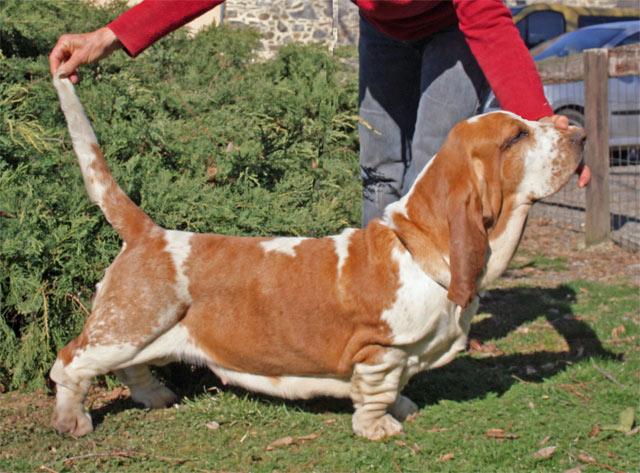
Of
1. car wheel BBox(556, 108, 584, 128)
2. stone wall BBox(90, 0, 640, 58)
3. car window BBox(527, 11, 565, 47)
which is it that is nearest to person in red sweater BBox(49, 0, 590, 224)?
car wheel BBox(556, 108, 584, 128)

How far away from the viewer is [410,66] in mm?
4879

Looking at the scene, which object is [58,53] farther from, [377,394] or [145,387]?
[377,394]

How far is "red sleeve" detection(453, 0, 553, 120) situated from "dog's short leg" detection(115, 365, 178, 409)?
7.22 ft

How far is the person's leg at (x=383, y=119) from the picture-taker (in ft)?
16.1

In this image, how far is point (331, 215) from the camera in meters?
5.35

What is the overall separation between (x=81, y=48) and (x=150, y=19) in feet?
1.13

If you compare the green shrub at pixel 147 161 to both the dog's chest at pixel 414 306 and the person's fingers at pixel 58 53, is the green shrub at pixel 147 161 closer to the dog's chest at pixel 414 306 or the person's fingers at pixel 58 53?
the person's fingers at pixel 58 53

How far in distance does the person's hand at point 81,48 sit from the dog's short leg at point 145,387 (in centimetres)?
148

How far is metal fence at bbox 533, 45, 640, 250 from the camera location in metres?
8.88

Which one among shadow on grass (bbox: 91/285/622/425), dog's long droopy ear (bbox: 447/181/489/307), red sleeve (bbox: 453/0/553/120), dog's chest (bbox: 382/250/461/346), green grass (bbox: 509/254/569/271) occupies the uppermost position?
red sleeve (bbox: 453/0/553/120)

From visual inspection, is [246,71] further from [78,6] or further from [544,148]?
[544,148]

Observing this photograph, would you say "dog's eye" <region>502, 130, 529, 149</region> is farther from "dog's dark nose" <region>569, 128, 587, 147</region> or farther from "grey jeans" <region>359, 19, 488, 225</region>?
"grey jeans" <region>359, 19, 488, 225</region>

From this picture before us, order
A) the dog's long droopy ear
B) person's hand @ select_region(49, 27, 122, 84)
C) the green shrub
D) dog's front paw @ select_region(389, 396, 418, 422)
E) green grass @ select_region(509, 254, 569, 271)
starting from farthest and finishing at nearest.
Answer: green grass @ select_region(509, 254, 569, 271)
the green shrub
dog's front paw @ select_region(389, 396, 418, 422)
person's hand @ select_region(49, 27, 122, 84)
the dog's long droopy ear

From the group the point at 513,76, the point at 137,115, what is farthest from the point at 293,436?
the point at 137,115
